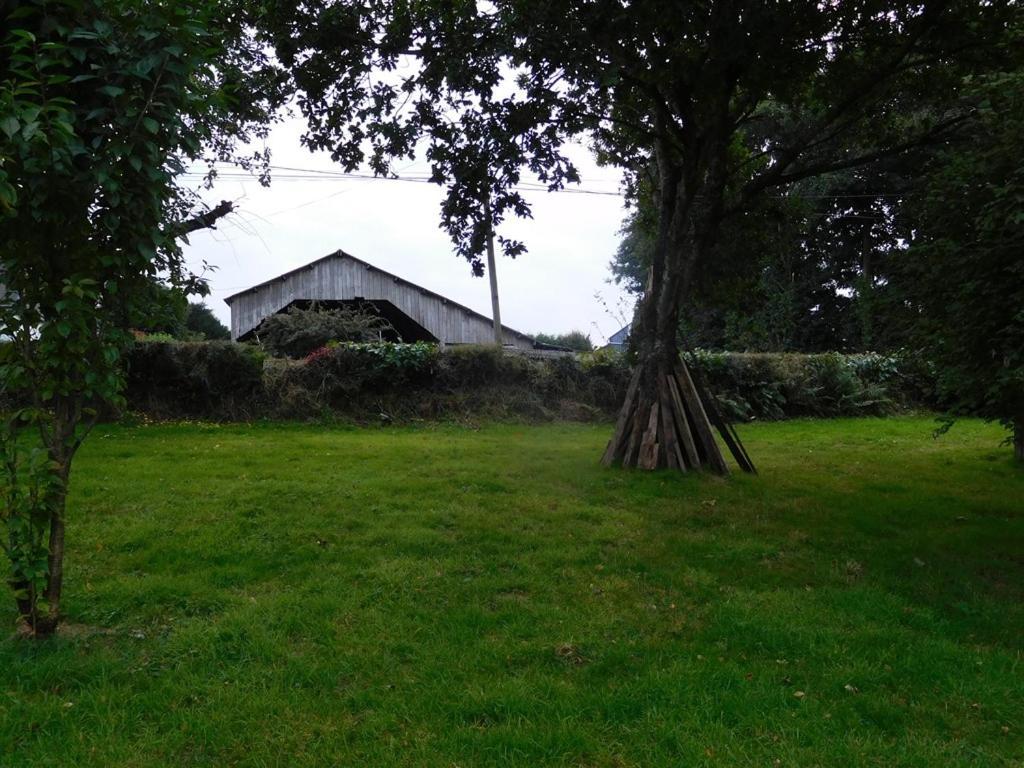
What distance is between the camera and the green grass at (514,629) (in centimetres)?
280

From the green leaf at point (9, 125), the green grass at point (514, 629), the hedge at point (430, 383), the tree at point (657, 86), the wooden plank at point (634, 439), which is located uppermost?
the tree at point (657, 86)

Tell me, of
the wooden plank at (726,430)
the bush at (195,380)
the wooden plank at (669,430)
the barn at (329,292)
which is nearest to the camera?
the wooden plank at (669,430)

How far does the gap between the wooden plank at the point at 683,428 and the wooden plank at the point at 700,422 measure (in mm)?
103

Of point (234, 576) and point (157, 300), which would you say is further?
point (234, 576)

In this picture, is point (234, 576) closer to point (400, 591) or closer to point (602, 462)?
point (400, 591)

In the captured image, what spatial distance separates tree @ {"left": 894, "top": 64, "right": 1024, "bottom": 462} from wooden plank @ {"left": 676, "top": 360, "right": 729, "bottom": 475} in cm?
320

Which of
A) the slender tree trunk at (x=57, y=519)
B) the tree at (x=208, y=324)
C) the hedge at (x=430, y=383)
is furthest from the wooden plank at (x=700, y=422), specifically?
the tree at (x=208, y=324)

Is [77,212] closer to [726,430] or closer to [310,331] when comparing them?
[726,430]

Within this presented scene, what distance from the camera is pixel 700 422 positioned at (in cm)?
891

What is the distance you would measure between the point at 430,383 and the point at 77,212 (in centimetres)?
1124

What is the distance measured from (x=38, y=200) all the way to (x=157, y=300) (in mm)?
777

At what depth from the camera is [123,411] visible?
3.66m

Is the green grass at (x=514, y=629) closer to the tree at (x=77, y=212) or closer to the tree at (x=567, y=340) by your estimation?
the tree at (x=77, y=212)

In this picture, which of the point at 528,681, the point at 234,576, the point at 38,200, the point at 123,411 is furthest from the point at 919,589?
the point at 38,200
